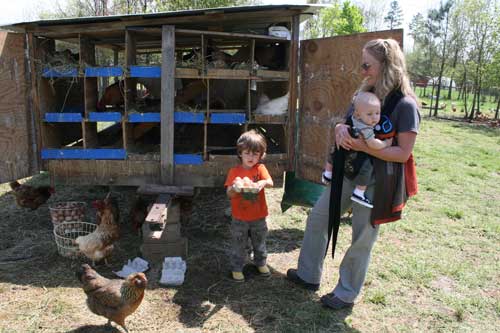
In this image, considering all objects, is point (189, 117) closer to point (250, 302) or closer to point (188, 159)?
point (188, 159)

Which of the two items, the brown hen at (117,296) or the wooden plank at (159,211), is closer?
the brown hen at (117,296)

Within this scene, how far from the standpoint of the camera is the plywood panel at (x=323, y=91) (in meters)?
3.76

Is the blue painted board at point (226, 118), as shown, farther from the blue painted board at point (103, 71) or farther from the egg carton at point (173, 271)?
the egg carton at point (173, 271)

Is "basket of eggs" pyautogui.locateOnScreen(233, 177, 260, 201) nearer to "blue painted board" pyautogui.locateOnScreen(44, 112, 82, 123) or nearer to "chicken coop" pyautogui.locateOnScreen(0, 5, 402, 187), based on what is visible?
"chicken coop" pyautogui.locateOnScreen(0, 5, 402, 187)

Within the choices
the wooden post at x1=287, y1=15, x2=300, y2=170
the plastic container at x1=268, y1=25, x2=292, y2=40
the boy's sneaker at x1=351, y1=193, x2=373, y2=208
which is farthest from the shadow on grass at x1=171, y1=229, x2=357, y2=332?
the plastic container at x1=268, y1=25, x2=292, y2=40

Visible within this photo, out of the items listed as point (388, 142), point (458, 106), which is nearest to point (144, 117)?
point (388, 142)

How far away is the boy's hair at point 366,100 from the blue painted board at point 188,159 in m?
1.96

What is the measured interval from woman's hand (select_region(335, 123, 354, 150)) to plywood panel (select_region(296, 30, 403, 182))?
1.06 m

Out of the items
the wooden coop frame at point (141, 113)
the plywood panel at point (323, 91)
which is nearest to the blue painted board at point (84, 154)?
the wooden coop frame at point (141, 113)

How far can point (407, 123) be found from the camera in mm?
2623

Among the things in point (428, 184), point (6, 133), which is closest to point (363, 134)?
point (6, 133)

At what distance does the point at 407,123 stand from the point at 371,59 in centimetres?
50

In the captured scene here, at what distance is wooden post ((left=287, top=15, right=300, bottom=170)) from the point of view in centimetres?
405

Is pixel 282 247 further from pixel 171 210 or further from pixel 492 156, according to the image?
pixel 492 156
